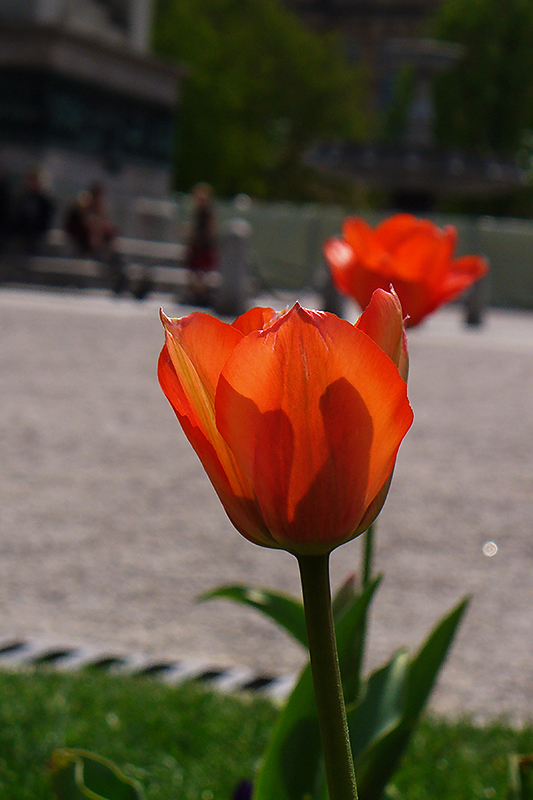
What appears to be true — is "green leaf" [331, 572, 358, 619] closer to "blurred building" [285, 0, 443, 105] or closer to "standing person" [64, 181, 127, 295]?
"standing person" [64, 181, 127, 295]

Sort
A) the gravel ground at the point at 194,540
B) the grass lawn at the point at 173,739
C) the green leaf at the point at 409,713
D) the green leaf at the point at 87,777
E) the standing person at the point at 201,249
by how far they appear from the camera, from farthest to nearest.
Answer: the standing person at the point at 201,249 < the gravel ground at the point at 194,540 < the grass lawn at the point at 173,739 < the green leaf at the point at 409,713 < the green leaf at the point at 87,777

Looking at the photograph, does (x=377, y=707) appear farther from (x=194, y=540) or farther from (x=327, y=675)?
(x=194, y=540)

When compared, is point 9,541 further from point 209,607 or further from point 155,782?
point 155,782

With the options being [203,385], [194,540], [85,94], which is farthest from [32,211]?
[203,385]

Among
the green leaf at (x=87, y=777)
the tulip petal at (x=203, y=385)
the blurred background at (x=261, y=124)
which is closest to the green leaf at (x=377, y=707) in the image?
the green leaf at (x=87, y=777)

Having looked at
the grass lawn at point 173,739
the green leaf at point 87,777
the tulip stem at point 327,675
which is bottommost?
the grass lawn at point 173,739

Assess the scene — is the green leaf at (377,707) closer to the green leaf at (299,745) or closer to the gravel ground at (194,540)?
the green leaf at (299,745)
